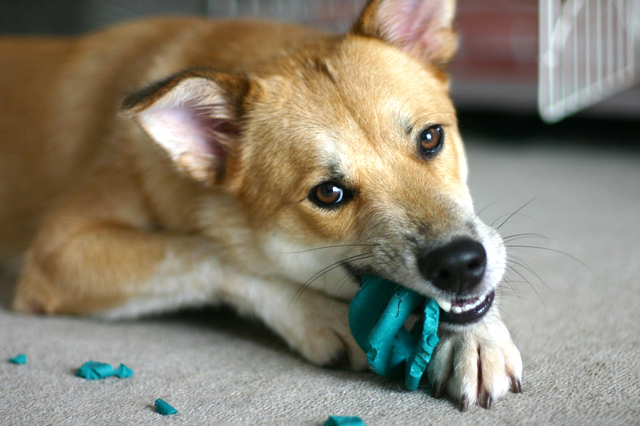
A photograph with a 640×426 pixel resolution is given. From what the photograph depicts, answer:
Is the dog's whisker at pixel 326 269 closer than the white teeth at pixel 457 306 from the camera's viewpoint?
No

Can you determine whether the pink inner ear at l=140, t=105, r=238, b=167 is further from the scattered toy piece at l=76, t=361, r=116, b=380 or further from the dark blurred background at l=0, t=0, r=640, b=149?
the dark blurred background at l=0, t=0, r=640, b=149

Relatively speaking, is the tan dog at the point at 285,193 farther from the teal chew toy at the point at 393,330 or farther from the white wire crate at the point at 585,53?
the white wire crate at the point at 585,53

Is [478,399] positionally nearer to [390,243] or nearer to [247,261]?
[390,243]

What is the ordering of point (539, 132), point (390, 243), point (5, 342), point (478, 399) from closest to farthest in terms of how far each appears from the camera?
point (478, 399)
point (390, 243)
point (5, 342)
point (539, 132)

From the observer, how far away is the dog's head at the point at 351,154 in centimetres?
135

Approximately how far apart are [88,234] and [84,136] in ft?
1.77

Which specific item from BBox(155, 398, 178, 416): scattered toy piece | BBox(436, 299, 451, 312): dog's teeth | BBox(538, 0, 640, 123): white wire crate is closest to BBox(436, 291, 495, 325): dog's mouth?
BBox(436, 299, 451, 312): dog's teeth

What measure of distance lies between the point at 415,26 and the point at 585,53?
7.01 ft

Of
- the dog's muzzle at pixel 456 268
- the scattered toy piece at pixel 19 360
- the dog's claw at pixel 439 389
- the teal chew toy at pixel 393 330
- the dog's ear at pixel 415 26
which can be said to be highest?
the dog's ear at pixel 415 26

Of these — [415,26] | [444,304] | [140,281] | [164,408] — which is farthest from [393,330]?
[415,26]

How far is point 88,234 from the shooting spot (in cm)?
185

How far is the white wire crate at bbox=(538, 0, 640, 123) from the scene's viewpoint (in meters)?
3.14

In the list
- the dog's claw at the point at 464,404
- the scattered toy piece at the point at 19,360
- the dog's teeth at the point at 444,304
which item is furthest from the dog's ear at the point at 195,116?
the dog's claw at the point at 464,404

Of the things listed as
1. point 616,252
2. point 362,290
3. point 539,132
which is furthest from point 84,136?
point 539,132
